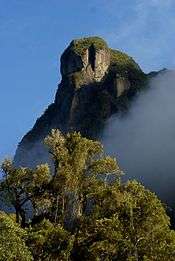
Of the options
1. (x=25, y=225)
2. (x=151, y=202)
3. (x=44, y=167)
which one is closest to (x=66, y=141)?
(x=44, y=167)

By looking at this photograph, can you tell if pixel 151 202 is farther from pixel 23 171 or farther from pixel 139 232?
pixel 23 171

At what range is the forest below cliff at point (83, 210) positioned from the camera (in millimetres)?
43250

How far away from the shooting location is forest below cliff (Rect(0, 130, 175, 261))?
142 feet

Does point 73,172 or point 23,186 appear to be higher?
point 73,172

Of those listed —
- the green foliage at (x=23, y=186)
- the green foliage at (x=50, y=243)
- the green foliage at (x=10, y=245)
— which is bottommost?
the green foliage at (x=10, y=245)

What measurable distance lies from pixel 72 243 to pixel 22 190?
841cm

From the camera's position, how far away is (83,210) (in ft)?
174

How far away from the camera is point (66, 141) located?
5272cm

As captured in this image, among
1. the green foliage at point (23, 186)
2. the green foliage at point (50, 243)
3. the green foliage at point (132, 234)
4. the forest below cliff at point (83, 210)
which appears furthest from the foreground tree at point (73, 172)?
the green foliage at point (50, 243)

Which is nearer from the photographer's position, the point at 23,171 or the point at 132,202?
the point at 132,202

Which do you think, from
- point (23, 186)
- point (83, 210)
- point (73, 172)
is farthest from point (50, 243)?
point (23, 186)

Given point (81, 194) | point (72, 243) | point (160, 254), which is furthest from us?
point (81, 194)

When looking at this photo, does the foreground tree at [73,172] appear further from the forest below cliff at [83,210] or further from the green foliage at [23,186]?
the green foliage at [23,186]

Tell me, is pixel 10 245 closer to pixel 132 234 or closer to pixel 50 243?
pixel 132 234
